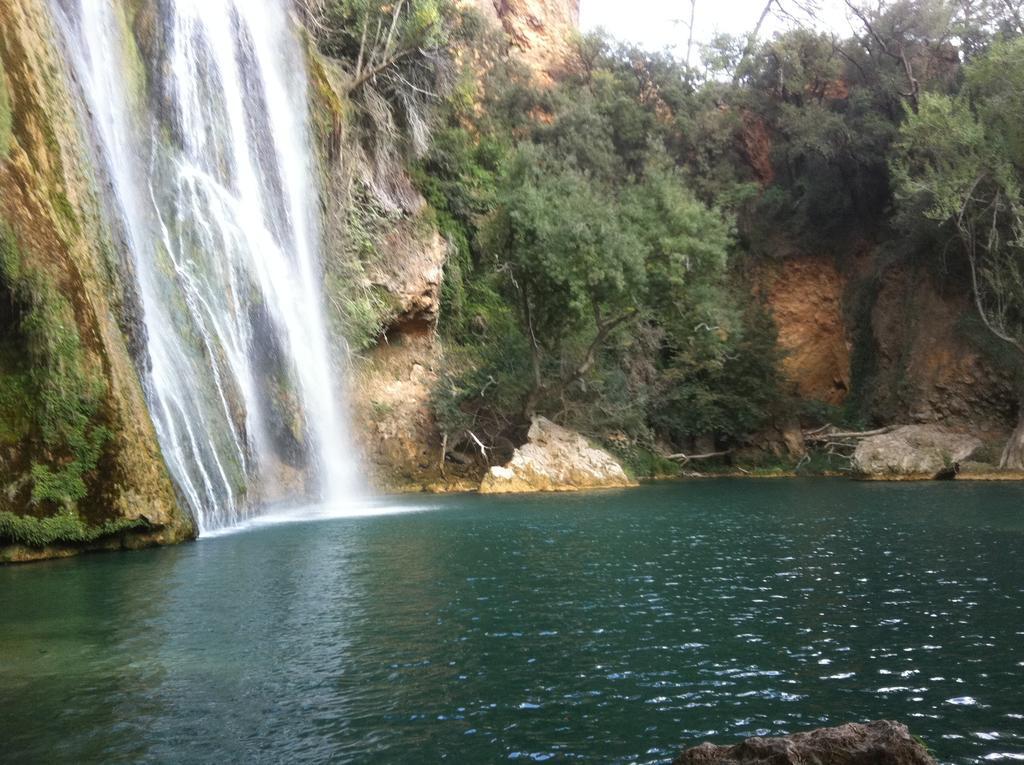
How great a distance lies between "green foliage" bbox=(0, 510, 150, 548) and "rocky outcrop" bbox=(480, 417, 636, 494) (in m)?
13.9

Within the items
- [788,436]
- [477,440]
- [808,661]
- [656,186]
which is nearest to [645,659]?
[808,661]

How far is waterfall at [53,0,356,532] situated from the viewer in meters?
16.1

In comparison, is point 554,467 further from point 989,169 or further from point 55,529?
point 55,529

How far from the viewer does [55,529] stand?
11492 millimetres

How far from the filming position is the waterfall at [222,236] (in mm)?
16141

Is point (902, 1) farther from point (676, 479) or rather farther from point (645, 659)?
point (645, 659)

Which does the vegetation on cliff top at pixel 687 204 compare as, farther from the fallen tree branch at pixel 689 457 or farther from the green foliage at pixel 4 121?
the green foliage at pixel 4 121

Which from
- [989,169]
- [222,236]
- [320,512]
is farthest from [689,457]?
[222,236]

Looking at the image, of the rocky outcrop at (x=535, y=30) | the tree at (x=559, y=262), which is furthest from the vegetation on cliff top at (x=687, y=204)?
the rocky outcrop at (x=535, y=30)

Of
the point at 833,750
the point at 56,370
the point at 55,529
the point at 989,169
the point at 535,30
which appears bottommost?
the point at 833,750

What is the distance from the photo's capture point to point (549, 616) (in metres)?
8.11

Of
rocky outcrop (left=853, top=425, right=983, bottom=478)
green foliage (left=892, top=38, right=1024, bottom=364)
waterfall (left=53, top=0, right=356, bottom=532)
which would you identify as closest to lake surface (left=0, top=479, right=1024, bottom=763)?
waterfall (left=53, top=0, right=356, bottom=532)

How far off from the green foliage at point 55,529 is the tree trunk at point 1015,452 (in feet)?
80.3

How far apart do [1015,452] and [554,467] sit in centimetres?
1393
